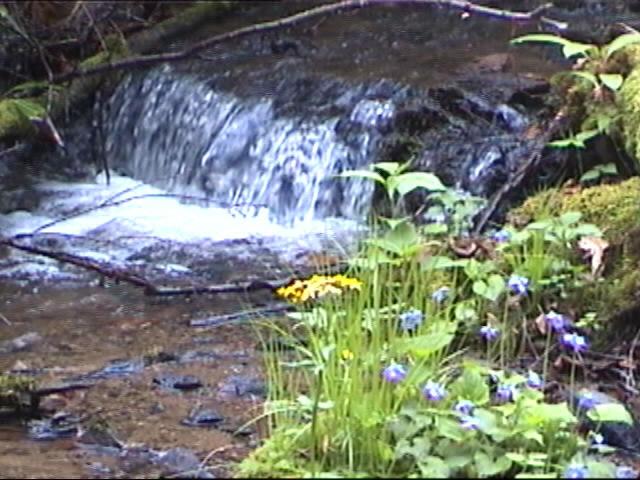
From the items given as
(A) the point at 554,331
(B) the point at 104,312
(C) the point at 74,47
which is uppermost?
(C) the point at 74,47

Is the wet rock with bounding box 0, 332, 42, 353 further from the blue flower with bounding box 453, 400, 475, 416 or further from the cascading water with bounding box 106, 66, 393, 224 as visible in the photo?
the blue flower with bounding box 453, 400, 475, 416

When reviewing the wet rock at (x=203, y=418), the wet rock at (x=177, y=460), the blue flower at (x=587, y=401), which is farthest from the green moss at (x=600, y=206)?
the wet rock at (x=177, y=460)

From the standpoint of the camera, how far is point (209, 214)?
7.14 metres

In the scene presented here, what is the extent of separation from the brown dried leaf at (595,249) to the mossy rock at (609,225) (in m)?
0.04

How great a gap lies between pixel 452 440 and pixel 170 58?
2.51 meters

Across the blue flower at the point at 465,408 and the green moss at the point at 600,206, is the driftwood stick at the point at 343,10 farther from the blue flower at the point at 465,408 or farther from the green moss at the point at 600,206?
the blue flower at the point at 465,408

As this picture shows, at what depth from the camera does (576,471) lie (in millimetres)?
2771

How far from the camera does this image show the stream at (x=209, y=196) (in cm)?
392

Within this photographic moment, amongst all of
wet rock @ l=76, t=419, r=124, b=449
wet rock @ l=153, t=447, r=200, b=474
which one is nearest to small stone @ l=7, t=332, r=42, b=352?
wet rock @ l=76, t=419, r=124, b=449

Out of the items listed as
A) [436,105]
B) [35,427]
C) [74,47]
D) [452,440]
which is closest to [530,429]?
[452,440]

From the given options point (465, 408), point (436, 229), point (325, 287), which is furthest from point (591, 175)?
point (465, 408)

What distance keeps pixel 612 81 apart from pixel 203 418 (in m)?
2.06

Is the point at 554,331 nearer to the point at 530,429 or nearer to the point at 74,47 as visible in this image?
the point at 530,429

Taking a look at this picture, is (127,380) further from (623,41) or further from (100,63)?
(100,63)
